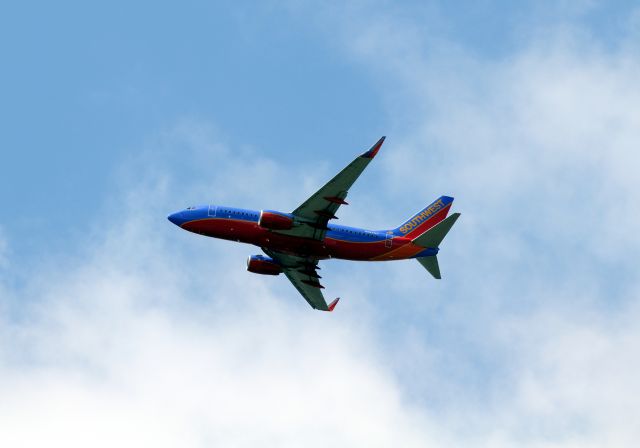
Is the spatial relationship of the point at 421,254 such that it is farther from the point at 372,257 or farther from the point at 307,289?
the point at 307,289

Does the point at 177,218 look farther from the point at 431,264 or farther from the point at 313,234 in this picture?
the point at 431,264

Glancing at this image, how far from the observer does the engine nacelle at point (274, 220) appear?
8806 cm

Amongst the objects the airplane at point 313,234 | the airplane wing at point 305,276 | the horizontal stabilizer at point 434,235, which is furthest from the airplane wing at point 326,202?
the horizontal stabilizer at point 434,235

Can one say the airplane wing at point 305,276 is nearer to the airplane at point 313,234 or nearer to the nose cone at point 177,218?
the airplane at point 313,234

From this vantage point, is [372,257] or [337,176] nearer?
[337,176]

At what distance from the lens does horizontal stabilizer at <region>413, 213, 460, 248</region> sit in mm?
90875

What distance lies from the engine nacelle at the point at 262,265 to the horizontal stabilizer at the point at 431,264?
1458 centimetres

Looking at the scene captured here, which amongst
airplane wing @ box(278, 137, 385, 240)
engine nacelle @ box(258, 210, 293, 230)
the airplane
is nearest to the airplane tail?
the airplane

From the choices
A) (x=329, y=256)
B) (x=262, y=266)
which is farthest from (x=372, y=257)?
(x=262, y=266)

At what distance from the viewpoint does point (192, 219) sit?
92.4m

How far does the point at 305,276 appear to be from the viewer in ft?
325

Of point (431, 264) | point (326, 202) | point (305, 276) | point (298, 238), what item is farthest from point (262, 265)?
point (431, 264)

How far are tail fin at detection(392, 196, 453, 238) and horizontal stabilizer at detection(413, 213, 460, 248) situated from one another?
320cm

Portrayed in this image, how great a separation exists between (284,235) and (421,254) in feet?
42.4
